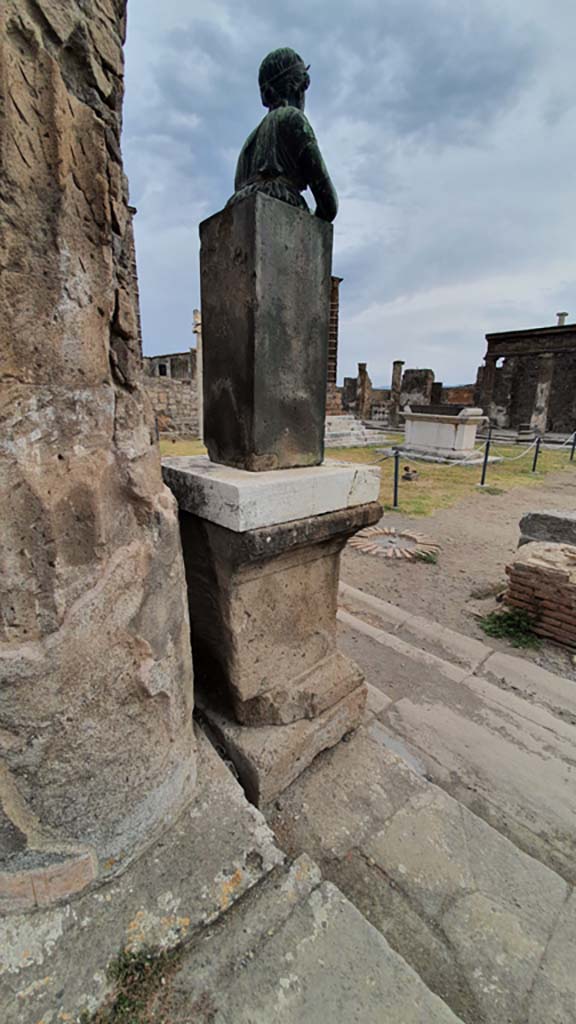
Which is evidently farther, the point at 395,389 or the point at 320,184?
the point at 395,389

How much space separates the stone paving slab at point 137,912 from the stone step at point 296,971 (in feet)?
0.17

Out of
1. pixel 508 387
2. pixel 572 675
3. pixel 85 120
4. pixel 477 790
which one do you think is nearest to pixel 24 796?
pixel 85 120

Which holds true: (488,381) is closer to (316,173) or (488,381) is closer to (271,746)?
(316,173)

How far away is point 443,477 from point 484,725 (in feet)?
27.2

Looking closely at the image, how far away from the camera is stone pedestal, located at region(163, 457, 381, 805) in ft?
3.83

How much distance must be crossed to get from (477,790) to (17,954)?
1.51 metres

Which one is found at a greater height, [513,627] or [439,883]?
[439,883]

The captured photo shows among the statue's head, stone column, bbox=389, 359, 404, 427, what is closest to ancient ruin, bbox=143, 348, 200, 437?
stone column, bbox=389, 359, 404, 427

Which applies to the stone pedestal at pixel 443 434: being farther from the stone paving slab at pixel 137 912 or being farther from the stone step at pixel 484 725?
the stone paving slab at pixel 137 912

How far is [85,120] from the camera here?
74cm

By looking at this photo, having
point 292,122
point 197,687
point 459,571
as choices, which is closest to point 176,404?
point 459,571

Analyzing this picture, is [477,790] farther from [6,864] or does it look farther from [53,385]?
[53,385]

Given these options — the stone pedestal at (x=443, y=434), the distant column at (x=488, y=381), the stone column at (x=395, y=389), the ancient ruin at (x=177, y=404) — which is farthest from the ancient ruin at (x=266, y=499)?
the distant column at (x=488, y=381)

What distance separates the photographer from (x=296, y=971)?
2.61 feet
